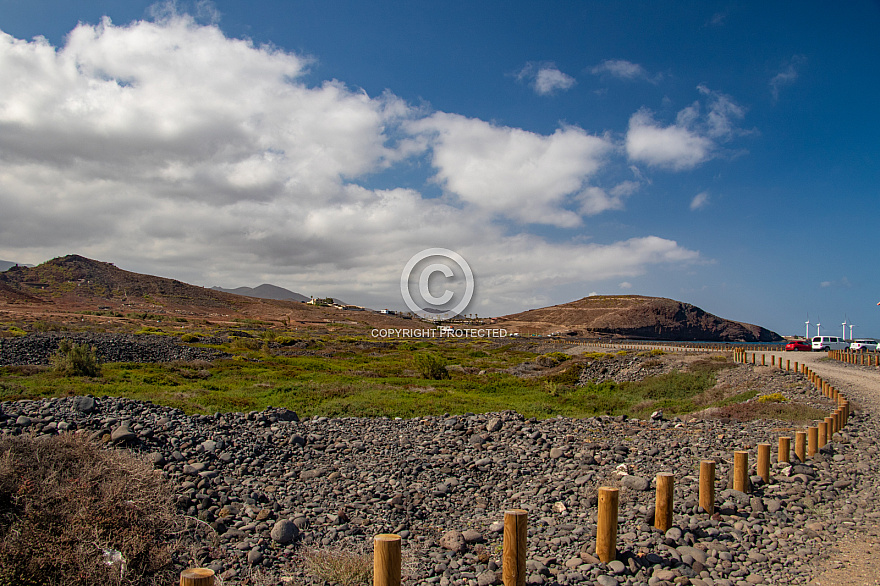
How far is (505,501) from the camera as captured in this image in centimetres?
886

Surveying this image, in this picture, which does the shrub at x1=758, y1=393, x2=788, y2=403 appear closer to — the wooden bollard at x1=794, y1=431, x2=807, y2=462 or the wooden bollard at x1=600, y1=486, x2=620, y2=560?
the wooden bollard at x1=794, y1=431, x2=807, y2=462

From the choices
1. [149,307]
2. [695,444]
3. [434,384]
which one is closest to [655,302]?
[149,307]

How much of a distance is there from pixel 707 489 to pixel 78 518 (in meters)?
8.17

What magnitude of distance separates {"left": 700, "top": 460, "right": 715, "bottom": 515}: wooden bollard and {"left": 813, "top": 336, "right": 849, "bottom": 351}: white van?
5770 centimetres

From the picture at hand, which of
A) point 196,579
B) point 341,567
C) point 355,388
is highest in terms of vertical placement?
point 196,579

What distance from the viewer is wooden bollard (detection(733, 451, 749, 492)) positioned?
7.87 metres

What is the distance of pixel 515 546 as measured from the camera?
4.70 meters

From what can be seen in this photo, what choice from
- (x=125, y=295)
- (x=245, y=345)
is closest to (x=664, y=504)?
(x=245, y=345)

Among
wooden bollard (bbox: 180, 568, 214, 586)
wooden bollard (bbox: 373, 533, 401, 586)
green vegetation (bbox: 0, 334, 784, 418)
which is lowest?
green vegetation (bbox: 0, 334, 784, 418)

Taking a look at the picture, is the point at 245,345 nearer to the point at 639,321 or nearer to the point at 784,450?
the point at 784,450

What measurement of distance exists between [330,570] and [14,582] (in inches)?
116

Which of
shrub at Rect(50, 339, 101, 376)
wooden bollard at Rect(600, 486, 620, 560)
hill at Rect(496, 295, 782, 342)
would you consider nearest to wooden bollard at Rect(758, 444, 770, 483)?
wooden bollard at Rect(600, 486, 620, 560)

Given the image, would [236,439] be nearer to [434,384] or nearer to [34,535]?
[34,535]

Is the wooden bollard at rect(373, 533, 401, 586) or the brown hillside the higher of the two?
the brown hillside
